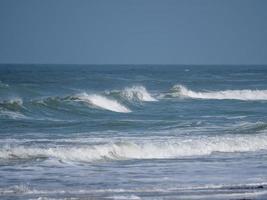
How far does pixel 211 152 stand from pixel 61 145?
435 centimetres

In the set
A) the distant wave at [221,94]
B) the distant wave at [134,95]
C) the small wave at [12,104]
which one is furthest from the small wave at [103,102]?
the distant wave at [221,94]

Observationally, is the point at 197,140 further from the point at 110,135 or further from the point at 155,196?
the point at 155,196

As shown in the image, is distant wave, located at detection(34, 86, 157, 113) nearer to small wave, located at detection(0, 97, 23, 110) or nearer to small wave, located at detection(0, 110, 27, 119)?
small wave, located at detection(0, 97, 23, 110)

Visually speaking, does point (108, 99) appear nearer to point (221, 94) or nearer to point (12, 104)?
point (12, 104)

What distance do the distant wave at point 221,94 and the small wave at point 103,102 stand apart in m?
9.98

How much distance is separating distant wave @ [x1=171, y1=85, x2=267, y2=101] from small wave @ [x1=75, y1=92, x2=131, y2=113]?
32.8ft

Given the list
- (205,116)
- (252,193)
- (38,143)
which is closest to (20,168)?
(38,143)

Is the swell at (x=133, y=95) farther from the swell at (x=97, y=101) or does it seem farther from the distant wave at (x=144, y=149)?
the distant wave at (x=144, y=149)

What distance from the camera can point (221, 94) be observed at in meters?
53.7

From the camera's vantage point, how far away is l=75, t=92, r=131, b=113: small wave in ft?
126

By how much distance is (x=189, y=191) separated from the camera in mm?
15148

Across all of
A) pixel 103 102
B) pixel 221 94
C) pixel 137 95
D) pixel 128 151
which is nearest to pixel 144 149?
pixel 128 151

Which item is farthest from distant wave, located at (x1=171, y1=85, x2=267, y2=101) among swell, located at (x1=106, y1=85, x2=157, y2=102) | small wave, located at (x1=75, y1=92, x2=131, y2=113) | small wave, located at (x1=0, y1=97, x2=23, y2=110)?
small wave, located at (x1=0, y1=97, x2=23, y2=110)

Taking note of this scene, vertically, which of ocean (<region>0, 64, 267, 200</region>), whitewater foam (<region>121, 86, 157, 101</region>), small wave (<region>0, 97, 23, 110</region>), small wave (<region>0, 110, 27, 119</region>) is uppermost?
whitewater foam (<region>121, 86, 157, 101</region>)
